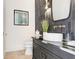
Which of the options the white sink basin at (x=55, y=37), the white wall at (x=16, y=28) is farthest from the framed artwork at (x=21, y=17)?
the white sink basin at (x=55, y=37)

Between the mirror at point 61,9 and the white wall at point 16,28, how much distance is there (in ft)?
9.71

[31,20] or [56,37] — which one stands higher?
[31,20]

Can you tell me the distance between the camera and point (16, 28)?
4926 millimetres

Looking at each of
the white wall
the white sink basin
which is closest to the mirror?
the white sink basin

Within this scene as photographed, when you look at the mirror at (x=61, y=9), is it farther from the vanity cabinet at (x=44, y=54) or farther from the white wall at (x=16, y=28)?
the white wall at (x=16, y=28)

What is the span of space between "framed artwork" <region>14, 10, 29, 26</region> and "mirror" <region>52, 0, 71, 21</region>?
298 centimetres

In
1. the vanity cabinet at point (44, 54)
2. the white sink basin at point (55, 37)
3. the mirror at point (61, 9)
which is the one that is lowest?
the vanity cabinet at point (44, 54)

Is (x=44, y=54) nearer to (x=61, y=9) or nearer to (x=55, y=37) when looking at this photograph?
(x=55, y=37)

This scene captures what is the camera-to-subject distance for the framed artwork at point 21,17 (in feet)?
16.2

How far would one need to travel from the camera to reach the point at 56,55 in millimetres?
1492

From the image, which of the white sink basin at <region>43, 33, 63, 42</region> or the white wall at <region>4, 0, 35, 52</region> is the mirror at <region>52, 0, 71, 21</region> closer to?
the white sink basin at <region>43, 33, 63, 42</region>

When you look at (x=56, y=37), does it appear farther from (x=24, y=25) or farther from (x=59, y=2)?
(x=24, y=25)
